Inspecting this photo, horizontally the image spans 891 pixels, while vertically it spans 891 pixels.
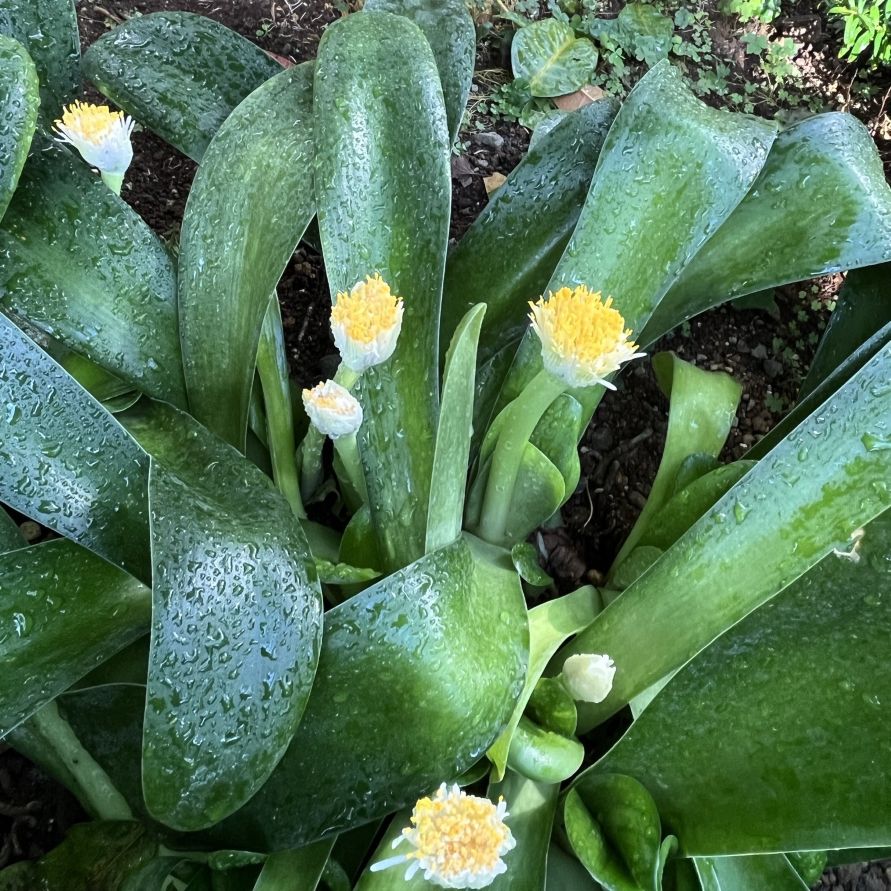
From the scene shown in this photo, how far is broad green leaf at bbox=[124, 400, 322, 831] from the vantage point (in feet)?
1.61

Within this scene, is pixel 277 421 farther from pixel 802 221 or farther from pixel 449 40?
pixel 802 221

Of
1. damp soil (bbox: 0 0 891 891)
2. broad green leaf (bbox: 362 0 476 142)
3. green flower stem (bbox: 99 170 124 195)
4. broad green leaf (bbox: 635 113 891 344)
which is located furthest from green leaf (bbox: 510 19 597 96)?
green flower stem (bbox: 99 170 124 195)

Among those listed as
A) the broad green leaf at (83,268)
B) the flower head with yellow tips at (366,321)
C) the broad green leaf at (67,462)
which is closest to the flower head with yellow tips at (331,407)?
the flower head with yellow tips at (366,321)

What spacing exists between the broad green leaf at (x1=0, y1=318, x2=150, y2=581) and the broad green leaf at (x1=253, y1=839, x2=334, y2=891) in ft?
0.81

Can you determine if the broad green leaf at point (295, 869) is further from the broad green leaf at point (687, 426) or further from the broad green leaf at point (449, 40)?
the broad green leaf at point (449, 40)

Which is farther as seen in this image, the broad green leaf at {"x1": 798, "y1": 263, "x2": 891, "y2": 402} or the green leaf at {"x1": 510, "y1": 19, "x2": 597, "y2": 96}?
the green leaf at {"x1": 510, "y1": 19, "x2": 597, "y2": 96}

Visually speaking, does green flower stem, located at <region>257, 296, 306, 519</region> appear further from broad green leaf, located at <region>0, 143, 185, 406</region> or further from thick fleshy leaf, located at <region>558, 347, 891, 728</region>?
thick fleshy leaf, located at <region>558, 347, 891, 728</region>

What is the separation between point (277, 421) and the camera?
0.84m

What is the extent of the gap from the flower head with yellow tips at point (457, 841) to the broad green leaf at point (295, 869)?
0.14 metres

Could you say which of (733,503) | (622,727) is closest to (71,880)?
(622,727)

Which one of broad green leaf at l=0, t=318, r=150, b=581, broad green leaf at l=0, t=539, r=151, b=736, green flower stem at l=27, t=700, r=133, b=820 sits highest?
broad green leaf at l=0, t=318, r=150, b=581

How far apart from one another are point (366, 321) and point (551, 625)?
36 centimetres

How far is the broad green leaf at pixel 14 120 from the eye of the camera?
0.65 metres

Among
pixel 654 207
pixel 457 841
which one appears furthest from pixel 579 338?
pixel 457 841
